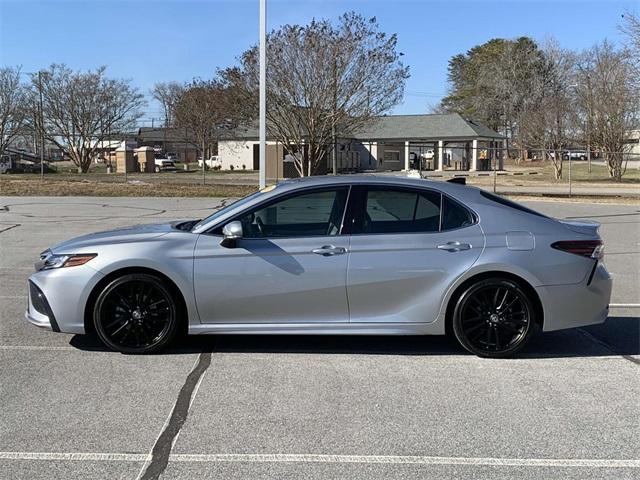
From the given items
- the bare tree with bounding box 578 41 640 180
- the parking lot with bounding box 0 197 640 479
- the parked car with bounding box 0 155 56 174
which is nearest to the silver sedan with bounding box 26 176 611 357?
the parking lot with bounding box 0 197 640 479

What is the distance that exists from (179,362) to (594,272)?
356cm

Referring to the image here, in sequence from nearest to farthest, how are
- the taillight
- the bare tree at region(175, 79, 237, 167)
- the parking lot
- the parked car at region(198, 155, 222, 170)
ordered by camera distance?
the parking lot, the taillight, the bare tree at region(175, 79, 237, 167), the parked car at region(198, 155, 222, 170)

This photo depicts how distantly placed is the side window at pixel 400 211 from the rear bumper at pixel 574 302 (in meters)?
1.09

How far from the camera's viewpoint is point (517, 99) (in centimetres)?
7169

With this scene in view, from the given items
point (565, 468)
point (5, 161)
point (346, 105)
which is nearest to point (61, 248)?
point (565, 468)

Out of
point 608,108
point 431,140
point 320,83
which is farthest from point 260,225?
point 431,140

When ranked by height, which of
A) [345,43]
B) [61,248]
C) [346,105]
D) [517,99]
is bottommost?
[61,248]

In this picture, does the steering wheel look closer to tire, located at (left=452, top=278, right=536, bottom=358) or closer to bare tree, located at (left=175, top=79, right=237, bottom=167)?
tire, located at (left=452, top=278, right=536, bottom=358)

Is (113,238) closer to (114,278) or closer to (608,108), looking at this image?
(114,278)

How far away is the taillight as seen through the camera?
5426mm

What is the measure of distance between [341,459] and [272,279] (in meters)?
1.98

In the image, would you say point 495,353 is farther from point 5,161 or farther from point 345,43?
point 5,161

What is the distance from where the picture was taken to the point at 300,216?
5.63 m

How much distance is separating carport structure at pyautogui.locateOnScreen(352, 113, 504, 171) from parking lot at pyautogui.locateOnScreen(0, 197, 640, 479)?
4931 cm
